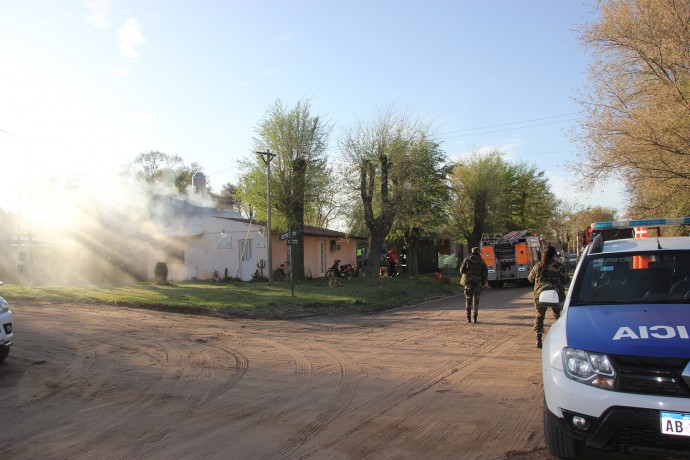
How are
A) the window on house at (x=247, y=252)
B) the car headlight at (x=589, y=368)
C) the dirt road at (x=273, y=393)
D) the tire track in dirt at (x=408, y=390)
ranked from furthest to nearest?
the window on house at (x=247, y=252), the tire track in dirt at (x=408, y=390), the dirt road at (x=273, y=393), the car headlight at (x=589, y=368)

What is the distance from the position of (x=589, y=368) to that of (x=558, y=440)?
2.32ft

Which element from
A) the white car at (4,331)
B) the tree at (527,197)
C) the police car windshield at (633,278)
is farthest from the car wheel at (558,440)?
the tree at (527,197)

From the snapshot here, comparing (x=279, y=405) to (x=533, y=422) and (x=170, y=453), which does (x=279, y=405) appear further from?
(x=533, y=422)

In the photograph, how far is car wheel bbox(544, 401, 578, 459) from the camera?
3996 millimetres

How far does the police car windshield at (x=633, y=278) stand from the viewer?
4758 millimetres

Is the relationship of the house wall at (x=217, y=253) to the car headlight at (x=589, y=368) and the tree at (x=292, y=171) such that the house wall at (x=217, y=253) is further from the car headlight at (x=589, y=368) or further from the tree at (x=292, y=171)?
the car headlight at (x=589, y=368)

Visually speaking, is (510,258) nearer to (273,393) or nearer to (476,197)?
(476,197)

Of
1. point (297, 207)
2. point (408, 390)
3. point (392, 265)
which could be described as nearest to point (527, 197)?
point (392, 265)

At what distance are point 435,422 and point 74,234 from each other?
97.3ft

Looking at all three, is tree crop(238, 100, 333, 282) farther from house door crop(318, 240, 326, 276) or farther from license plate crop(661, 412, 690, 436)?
license plate crop(661, 412, 690, 436)

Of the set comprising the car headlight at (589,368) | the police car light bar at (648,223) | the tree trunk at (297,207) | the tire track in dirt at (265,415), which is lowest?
the tire track in dirt at (265,415)

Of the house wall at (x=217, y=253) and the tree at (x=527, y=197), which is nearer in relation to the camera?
the house wall at (x=217, y=253)

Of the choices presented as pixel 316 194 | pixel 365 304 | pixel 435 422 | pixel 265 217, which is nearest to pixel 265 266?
pixel 265 217

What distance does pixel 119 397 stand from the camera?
256 inches
